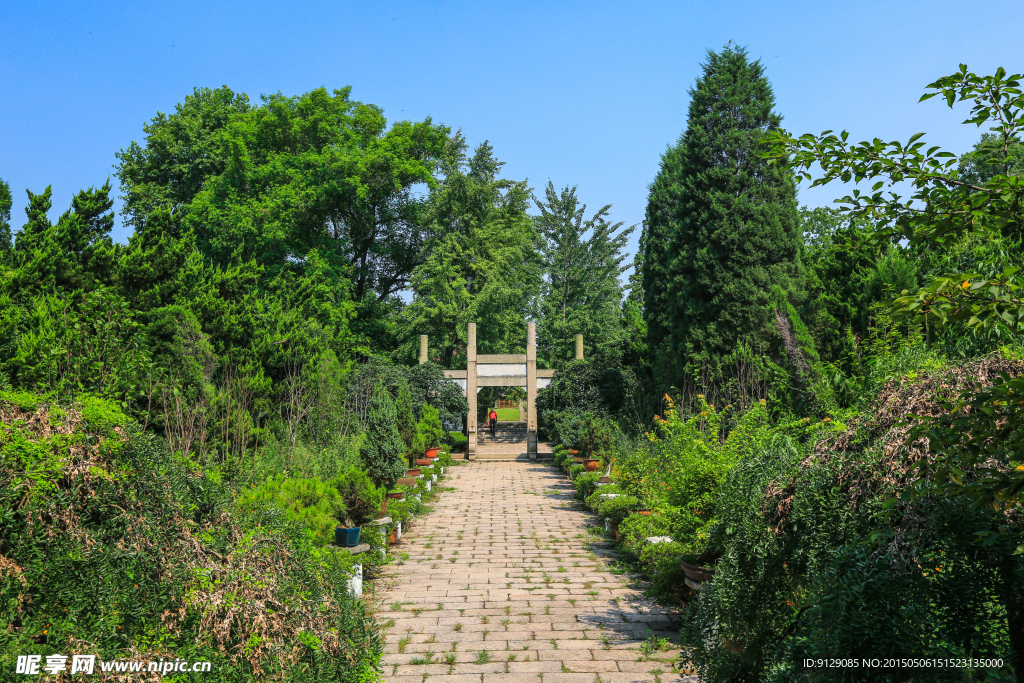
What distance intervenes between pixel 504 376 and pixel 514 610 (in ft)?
47.5

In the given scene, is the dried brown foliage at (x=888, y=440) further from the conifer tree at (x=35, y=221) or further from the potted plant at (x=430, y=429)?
the potted plant at (x=430, y=429)

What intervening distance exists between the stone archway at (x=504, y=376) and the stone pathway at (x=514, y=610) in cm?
957

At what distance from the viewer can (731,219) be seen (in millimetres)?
14039

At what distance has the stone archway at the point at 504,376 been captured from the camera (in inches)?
792

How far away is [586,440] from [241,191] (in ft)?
54.6

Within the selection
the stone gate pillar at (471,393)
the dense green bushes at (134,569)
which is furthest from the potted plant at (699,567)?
the stone gate pillar at (471,393)

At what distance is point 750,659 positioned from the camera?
3457 mm

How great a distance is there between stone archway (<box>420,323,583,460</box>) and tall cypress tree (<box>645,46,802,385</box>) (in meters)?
6.22

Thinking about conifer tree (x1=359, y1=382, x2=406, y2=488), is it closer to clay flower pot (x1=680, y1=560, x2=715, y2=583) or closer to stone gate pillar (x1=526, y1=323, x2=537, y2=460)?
clay flower pot (x1=680, y1=560, x2=715, y2=583)

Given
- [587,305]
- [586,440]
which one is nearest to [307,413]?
[586,440]

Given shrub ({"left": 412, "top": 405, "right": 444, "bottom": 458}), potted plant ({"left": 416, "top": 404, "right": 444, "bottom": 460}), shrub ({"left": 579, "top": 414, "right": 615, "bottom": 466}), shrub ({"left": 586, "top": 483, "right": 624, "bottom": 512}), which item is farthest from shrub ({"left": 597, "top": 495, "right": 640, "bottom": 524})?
potted plant ({"left": 416, "top": 404, "right": 444, "bottom": 460})

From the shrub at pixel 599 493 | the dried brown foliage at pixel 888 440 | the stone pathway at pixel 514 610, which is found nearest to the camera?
the dried brown foliage at pixel 888 440

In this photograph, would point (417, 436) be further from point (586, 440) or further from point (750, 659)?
point (750, 659)

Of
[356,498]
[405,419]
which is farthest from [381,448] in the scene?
[405,419]
